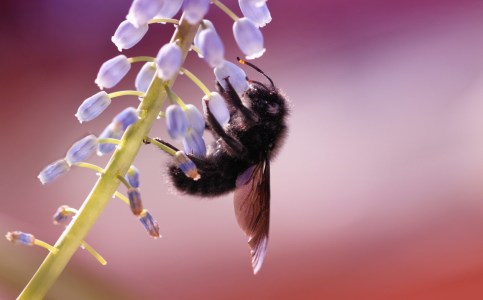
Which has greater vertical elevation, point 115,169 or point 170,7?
point 170,7

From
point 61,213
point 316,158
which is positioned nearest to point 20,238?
point 61,213

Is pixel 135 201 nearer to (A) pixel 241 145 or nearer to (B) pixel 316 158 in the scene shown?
(A) pixel 241 145

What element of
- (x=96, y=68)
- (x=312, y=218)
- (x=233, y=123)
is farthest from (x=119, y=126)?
(x=96, y=68)

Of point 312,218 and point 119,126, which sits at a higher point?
point 312,218

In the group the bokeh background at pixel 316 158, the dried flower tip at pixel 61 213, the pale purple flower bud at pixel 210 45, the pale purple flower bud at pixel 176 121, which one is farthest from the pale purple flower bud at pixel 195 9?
the bokeh background at pixel 316 158

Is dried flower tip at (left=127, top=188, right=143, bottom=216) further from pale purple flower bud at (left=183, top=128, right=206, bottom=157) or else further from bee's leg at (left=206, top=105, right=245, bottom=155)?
bee's leg at (left=206, top=105, right=245, bottom=155)

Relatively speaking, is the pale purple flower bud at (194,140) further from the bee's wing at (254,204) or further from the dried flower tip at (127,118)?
the bee's wing at (254,204)

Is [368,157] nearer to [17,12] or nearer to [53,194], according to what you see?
[53,194]
